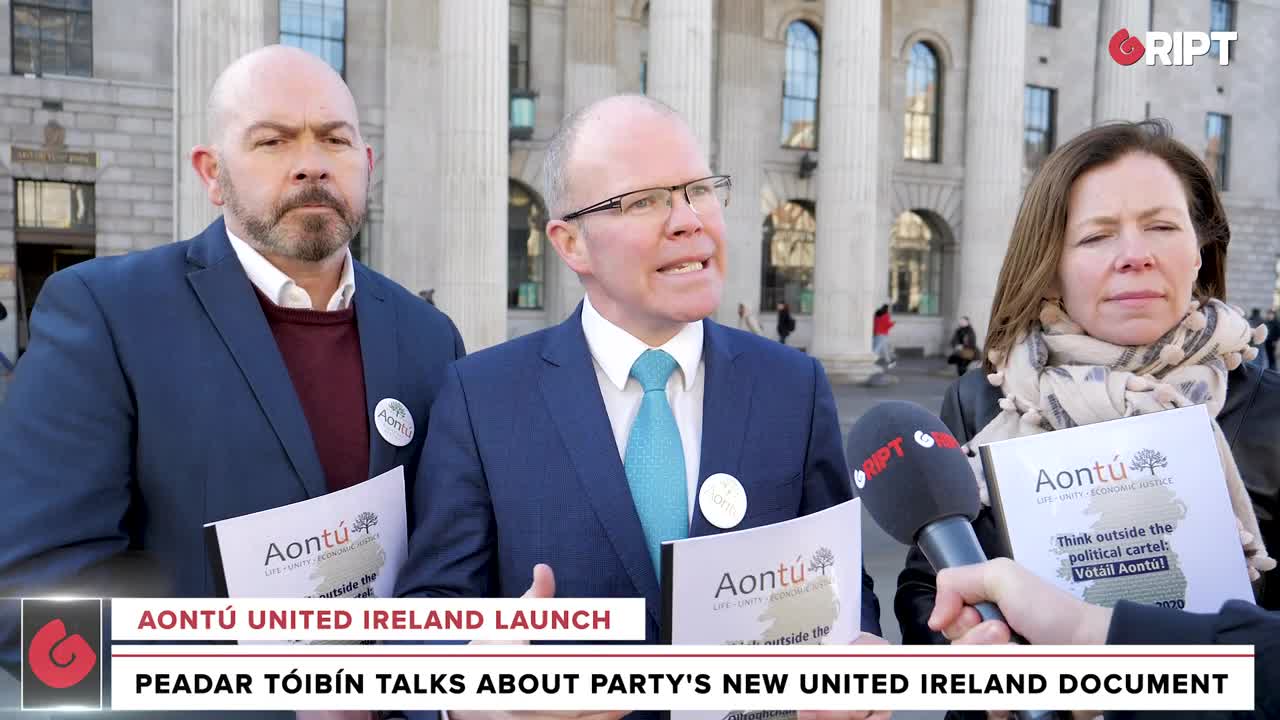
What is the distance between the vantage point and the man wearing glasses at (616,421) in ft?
7.06

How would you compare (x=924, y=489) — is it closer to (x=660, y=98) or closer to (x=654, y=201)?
(x=654, y=201)

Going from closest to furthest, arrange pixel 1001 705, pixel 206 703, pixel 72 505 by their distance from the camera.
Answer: pixel 1001 705 → pixel 206 703 → pixel 72 505

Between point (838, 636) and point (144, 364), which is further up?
point (144, 364)

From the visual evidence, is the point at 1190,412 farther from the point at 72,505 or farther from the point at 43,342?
the point at 43,342

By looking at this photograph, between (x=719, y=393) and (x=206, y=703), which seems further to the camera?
(x=719, y=393)

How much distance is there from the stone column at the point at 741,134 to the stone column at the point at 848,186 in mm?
4031

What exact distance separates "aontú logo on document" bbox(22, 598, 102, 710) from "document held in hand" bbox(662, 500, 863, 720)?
3.56 feet

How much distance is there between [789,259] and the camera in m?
30.0

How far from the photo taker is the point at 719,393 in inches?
89.8

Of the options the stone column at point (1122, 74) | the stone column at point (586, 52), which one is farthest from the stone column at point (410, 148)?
the stone column at point (1122, 74)

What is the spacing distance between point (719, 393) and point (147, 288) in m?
1.39

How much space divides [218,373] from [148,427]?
0.63ft

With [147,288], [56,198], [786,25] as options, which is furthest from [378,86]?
[147,288]

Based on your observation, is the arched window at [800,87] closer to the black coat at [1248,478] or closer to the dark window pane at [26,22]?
the dark window pane at [26,22]
